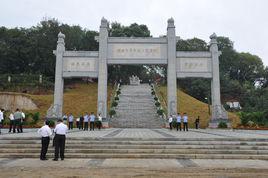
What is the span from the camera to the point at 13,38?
48.1 metres

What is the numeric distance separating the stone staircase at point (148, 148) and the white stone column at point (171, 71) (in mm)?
13130

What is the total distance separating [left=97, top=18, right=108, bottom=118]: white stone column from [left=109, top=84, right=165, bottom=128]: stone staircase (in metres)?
3.41

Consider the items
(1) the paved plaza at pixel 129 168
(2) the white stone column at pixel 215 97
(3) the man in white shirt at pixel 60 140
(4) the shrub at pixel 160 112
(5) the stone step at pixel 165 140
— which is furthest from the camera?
(4) the shrub at pixel 160 112

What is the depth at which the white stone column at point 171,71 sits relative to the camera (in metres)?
26.3

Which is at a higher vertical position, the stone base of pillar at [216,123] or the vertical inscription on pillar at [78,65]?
the vertical inscription on pillar at [78,65]

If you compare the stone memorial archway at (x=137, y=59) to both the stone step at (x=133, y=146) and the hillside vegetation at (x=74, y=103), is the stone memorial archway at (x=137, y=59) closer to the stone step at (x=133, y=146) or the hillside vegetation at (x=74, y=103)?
the hillside vegetation at (x=74, y=103)

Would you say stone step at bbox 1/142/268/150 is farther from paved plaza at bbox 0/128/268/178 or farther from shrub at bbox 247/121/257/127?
shrub at bbox 247/121/257/127

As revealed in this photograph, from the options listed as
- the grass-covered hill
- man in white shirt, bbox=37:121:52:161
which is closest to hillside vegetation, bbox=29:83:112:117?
the grass-covered hill

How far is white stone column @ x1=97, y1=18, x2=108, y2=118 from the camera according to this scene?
26.5 meters

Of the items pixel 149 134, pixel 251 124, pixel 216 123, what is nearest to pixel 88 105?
pixel 216 123

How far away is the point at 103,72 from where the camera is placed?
2697 cm

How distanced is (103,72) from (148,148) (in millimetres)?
15833

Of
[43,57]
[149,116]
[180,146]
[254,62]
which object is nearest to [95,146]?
[180,146]

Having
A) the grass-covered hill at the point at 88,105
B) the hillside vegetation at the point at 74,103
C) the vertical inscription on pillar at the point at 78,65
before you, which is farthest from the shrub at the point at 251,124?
the hillside vegetation at the point at 74,103
